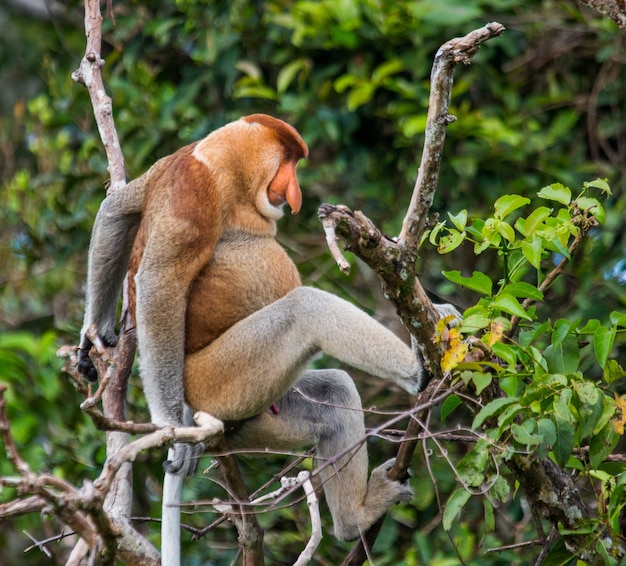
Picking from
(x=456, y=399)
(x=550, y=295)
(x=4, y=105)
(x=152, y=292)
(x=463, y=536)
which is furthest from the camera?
(x=4, y=105)

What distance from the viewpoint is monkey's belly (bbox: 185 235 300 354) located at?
3.84 metres

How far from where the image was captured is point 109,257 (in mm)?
4039

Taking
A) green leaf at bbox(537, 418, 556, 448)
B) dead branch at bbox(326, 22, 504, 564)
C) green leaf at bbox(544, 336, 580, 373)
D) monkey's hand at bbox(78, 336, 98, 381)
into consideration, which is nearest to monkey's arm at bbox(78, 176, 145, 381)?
monkey's hand at bbox(78, 336, 98, 381)

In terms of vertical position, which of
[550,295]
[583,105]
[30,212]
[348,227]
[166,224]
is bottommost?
[550,295]

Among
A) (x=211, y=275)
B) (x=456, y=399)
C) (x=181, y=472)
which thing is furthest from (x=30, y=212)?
(x=456, y=399)

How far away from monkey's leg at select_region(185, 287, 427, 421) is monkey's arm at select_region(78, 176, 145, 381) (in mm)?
501

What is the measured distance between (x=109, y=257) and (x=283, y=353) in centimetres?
98

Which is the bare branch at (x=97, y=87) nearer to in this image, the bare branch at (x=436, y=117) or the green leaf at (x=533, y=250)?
the bare branch at (x=436, y=117)

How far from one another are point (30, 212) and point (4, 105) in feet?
9.21

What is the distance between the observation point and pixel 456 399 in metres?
2.94

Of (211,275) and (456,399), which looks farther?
(211,275)

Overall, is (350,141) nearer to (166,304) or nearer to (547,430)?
(166,304)

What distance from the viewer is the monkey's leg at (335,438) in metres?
3.80

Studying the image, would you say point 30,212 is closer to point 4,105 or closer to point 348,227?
point 4,105
